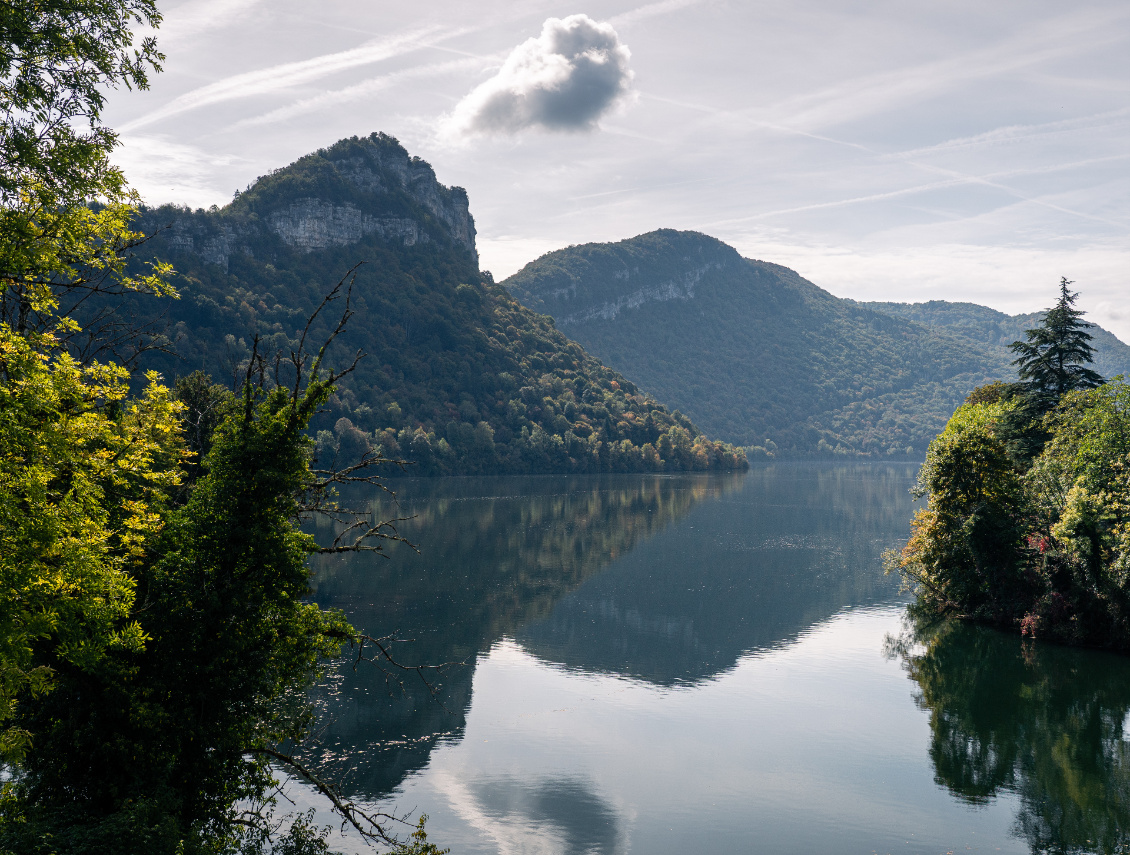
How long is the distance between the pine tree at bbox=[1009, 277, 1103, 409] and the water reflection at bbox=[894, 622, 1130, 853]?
20945 millimetres

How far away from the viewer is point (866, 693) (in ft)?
126

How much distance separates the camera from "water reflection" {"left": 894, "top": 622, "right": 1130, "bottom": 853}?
81.3 ft

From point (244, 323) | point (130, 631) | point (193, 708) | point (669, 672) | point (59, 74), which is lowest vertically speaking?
point (669, 672)

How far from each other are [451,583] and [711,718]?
3096 cm

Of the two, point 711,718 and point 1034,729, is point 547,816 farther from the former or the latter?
point 1034,729

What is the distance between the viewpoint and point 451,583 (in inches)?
2448

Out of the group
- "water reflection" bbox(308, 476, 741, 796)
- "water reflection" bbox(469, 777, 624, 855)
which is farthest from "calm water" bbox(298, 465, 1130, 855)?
"water reflection" bbox(308, 476, 741, 796)

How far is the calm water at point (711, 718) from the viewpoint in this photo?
976 inches

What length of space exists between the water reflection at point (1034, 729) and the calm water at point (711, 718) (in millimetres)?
119

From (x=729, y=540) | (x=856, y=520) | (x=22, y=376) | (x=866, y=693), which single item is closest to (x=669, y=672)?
(x=866, y=693)

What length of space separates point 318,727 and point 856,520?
92451mm

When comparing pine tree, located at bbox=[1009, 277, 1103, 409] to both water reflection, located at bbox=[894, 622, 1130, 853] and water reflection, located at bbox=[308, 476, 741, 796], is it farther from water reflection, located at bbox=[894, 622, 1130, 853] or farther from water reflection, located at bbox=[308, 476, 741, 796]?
water reflection, located at bbox=[308, 476, 741, 796]

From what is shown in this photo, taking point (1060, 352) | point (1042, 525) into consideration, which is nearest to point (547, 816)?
point (1042, 525)

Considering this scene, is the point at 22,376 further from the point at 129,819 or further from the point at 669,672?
the point at 669,672
